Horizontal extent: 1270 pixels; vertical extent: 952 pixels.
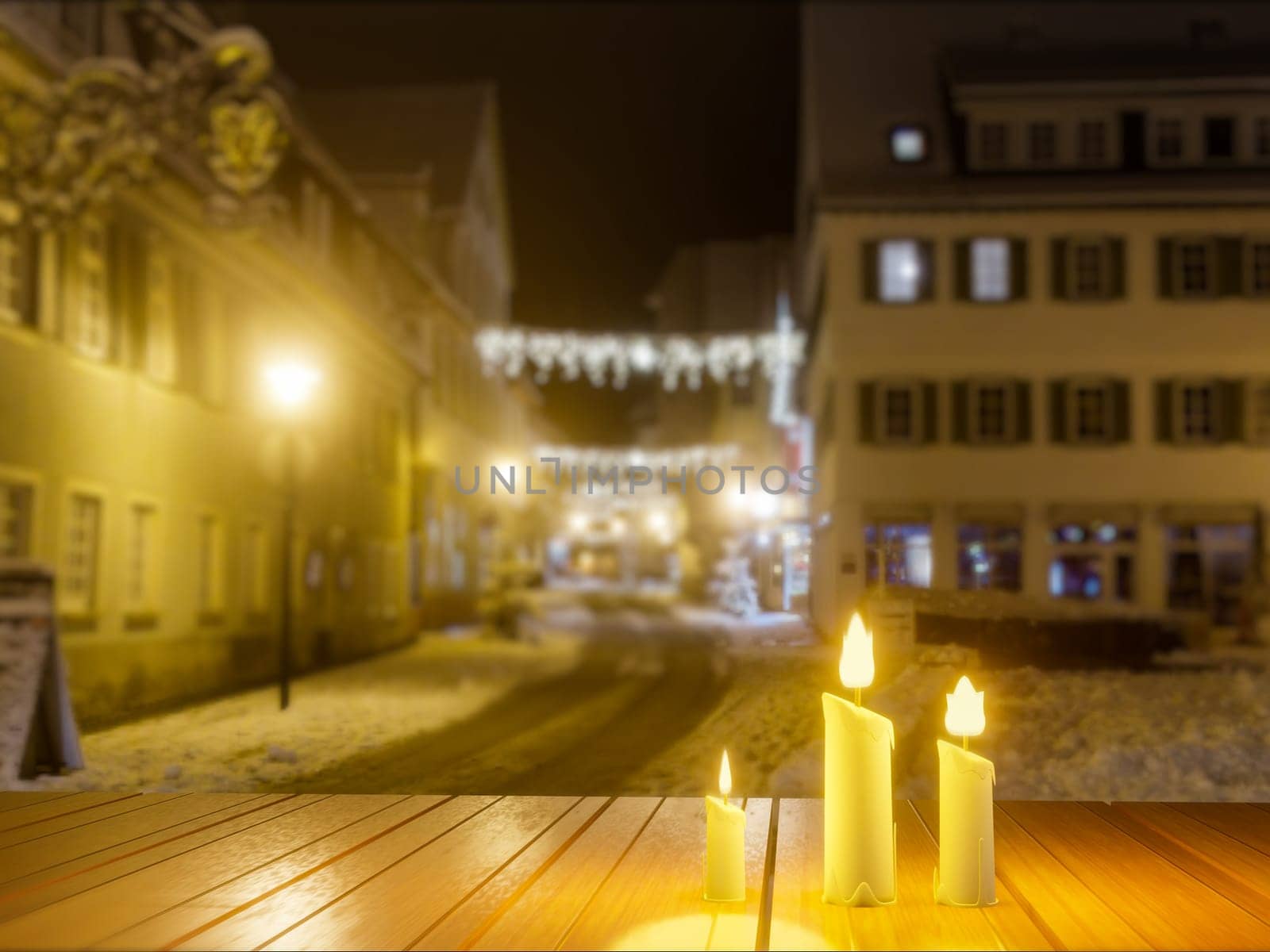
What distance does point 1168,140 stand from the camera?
746cm

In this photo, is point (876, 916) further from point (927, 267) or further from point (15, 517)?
point (15, 517)

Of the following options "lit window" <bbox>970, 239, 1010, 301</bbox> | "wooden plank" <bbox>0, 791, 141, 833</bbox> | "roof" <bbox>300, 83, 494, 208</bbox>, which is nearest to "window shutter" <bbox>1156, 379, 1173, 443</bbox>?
"lit window" <bbox>970, 239, 1010, 301</bbox>

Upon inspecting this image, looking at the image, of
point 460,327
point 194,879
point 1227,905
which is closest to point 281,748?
point 194,879

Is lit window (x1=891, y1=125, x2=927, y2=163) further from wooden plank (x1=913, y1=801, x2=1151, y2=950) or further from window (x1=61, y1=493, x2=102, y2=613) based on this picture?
window (x1=61, y1=493, x2=102, y2=613)

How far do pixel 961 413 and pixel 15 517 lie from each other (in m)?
6.12

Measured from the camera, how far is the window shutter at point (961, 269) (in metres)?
7.96

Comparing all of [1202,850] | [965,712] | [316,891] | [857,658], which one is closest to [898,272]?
[1202,850]

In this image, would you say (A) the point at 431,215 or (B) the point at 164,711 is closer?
(B) the point at 164,711

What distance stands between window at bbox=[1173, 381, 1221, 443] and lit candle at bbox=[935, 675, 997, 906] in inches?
131

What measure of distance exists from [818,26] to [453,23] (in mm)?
3659

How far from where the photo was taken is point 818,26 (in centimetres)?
1052

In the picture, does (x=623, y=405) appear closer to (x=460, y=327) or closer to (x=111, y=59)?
(x=460, y=327)

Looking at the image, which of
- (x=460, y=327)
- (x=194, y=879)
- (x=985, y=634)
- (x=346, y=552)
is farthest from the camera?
(x=460, y=327)

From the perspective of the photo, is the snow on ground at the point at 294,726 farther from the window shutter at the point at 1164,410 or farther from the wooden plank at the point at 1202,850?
the window shutter at the point at 1164,410
